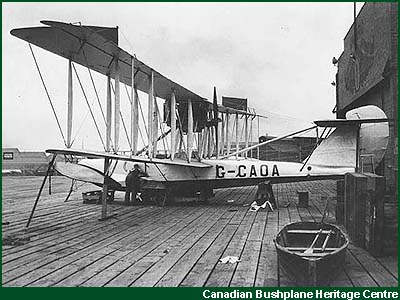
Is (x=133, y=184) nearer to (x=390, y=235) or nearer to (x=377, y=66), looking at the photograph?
(x=377, y=66)

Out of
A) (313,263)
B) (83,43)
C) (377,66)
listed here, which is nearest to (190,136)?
(83,43)

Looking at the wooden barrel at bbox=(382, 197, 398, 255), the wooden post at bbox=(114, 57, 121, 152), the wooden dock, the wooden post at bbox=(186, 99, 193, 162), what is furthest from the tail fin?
the wooden post at bbox=(114, 57, 121, 152)

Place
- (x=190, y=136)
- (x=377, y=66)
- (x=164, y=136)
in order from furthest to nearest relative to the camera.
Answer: (x=190, y=136) < (x=164, y=136) < (x=377, y=66)

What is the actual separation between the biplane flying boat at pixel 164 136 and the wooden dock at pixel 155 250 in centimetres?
144

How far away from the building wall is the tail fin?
295 millimetres

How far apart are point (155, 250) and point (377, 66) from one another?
276 inches

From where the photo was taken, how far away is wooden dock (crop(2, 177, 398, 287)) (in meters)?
4.69

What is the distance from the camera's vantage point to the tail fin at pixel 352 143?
10148 mm

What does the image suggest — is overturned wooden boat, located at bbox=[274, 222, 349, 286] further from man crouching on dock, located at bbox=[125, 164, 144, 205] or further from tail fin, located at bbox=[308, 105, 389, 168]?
man crouching on dock, located at bbox=[125, 164, 144, 205]

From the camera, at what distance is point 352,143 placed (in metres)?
10.4

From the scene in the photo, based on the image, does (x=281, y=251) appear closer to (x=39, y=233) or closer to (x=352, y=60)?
(x=39, y=233)

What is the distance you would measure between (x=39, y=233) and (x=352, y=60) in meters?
10.7

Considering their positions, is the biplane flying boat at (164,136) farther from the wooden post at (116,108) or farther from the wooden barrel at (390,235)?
the wooden barrel at (390,235)
